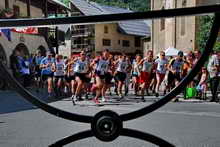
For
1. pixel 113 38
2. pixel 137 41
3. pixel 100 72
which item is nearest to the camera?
pixel 100 72

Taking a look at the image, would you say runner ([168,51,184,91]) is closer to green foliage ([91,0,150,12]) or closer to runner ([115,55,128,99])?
runner ([115,55,128,99])

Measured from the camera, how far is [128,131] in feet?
Answer: 7.11

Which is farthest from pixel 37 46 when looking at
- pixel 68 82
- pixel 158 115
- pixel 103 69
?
pixel 158 115

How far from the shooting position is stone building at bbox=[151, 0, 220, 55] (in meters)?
25.8

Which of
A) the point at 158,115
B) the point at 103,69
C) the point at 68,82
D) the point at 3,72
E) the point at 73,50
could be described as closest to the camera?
the point at 3,72

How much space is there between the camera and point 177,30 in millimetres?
29094

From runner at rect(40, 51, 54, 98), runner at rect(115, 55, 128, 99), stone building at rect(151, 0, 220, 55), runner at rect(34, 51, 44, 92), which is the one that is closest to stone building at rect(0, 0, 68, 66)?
runner at rect(34, 51, 44, 92)

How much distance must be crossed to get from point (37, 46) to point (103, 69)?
15439 mm

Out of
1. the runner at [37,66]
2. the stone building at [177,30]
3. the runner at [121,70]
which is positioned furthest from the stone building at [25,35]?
the stone building at [177,30]

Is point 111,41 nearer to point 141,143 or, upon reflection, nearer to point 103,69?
point 103,69

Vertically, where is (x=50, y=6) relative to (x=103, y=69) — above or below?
above

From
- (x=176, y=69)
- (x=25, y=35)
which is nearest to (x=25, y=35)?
(x=25, y=35)

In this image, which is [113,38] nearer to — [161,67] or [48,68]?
[48,68]

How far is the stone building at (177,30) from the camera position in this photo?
25750 millimetres
